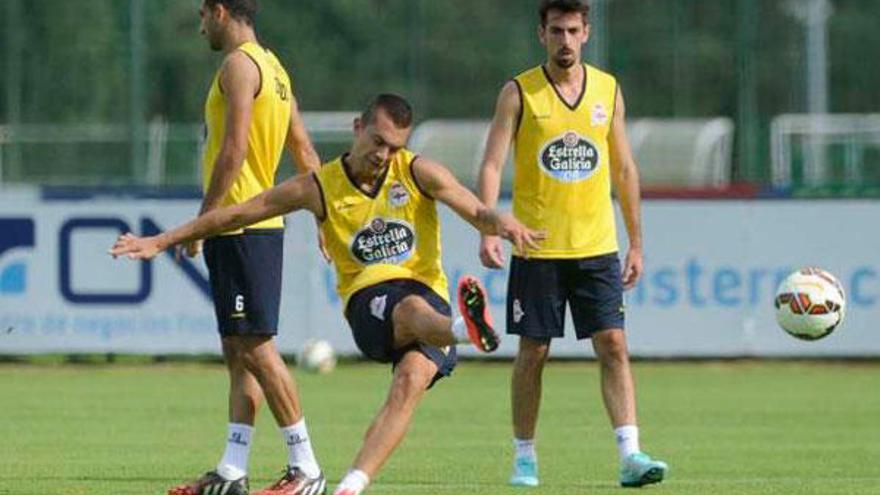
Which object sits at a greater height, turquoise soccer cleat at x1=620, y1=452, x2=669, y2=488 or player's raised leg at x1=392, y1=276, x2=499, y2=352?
player's raised leg at x1=392, y1=276, x2=499, y2=352

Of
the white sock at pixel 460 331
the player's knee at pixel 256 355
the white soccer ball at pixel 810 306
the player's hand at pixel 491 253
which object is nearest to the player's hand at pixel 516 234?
the white sock at pixel 460 331

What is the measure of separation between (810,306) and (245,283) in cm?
356

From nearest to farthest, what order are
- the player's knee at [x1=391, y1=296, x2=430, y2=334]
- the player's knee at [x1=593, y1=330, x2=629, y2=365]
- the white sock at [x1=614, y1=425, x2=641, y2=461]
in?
the player's knee at [x1=391, y1=296, x2=430, y2=334] → the white sock at [x1=614, y1=425, x2=641, y2=461] → the player's knee at [x1=593, y1=330, x2=629, y2=365]

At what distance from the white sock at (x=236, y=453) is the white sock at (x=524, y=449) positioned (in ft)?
4.84

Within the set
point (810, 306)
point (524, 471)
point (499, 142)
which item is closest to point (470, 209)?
point (499, 142)

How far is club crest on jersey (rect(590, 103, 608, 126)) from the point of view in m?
12.7

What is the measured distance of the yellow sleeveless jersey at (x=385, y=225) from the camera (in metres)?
11.0

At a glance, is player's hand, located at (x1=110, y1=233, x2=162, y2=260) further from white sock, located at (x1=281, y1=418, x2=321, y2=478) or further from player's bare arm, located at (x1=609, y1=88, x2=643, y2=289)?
player's bare arm, located at (x1=609, y1=88, x2=643, y2=289)

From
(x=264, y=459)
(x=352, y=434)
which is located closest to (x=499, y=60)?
(x=352, y=434)

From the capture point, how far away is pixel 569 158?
12.7 m

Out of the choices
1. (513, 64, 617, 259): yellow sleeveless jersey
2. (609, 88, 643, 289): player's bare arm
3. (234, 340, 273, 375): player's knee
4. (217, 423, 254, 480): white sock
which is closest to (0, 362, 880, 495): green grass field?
(217, 423, 254, 480): white sock

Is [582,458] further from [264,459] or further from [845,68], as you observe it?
[845,68]

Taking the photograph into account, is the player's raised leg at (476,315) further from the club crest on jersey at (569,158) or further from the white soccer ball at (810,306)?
the white soccer ball at (810,306)

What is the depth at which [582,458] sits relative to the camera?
14.3 meters
